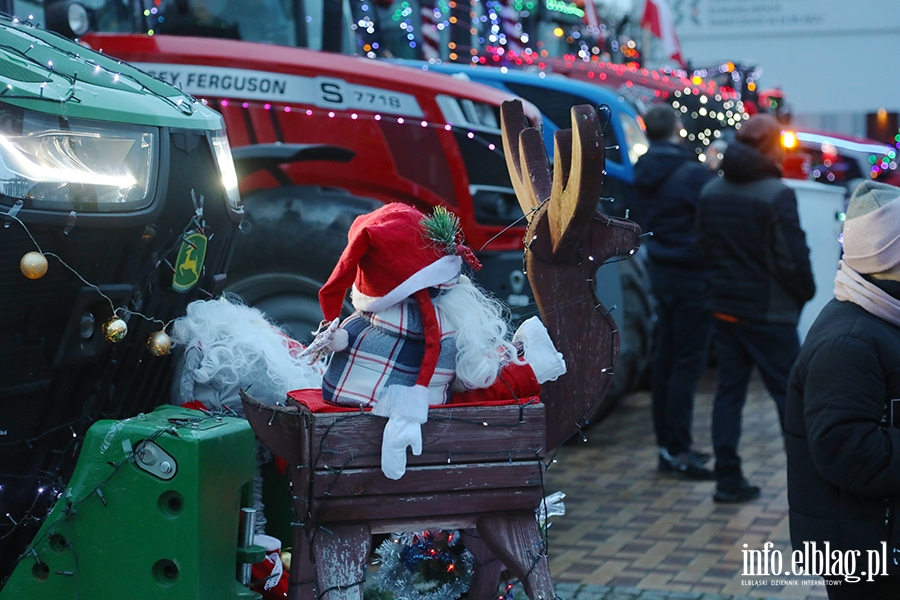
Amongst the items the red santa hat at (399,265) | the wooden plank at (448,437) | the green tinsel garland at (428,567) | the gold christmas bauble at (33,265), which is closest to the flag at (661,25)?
the green tinsel garland at (428,567)

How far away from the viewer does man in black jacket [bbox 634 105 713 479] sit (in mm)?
6266

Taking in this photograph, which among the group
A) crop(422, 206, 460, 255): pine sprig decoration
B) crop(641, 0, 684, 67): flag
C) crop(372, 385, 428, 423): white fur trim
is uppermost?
crop(422, 206, 460, 255): pine sprig decoration

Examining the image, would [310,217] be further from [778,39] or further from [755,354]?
[778,39]

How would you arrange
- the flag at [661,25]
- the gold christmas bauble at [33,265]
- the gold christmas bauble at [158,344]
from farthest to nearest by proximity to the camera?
the flag at [661,25] → the gold christmas bauble at [158,344] → the gold christmas bauble at [33,265]

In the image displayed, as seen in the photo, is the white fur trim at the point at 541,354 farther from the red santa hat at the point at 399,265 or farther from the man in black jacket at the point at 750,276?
the man in black jacket at the point at 750,276

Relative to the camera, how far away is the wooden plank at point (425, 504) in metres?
2.77

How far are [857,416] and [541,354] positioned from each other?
2.58 ft

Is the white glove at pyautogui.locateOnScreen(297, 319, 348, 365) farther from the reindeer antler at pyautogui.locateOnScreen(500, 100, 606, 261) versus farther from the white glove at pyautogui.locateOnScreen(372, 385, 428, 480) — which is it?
the reindeer antler at pyautogui.locateOnScreen(500, 100, 606, 261)

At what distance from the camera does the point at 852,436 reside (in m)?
2.73

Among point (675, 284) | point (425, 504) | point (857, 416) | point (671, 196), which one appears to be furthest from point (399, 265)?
point (671, 196)

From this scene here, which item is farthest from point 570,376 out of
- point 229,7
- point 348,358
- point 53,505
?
point 229,7

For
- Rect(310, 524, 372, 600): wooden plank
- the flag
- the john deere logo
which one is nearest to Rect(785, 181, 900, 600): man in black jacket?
Rect(310, 524, 372, 600): wooden plank

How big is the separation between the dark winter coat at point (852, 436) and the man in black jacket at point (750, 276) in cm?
274

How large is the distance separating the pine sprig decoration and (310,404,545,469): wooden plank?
1.38 ft
